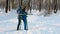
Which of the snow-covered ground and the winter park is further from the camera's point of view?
the winter park

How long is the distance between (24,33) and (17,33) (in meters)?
0.34

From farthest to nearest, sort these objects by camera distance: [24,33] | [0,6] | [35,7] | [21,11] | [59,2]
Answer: [0,6]
[35,7]
[59,2]
[21,11]
[24,33]

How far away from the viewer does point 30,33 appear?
10.0 m

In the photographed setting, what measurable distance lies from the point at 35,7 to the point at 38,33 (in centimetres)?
3802

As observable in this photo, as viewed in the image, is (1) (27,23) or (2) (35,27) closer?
(2) (35,27)

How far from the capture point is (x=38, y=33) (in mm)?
10070

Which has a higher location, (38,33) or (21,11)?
(21,11)

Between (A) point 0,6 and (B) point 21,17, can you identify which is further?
(A) point 0,6

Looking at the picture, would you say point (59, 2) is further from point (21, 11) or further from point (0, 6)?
point (21, 11)

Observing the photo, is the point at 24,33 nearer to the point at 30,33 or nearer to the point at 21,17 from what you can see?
the point at 30,33

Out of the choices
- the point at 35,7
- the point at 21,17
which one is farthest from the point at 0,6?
the point at 21,17

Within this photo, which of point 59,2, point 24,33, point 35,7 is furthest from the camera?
point 35,7

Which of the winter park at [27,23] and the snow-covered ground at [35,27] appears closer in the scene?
the snow-covered ground at [35,27]

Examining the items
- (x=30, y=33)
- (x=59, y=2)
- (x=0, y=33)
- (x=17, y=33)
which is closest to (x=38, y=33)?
(x=30, y=33)
